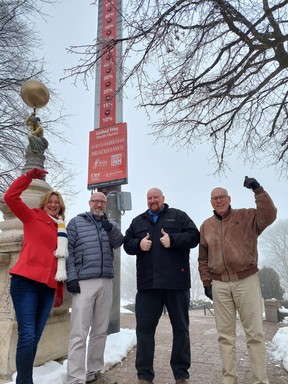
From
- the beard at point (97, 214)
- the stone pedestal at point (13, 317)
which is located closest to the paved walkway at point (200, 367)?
the stone pedestal at point (13, 317)

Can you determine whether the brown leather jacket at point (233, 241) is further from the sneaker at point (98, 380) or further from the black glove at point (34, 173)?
the black glove at point (34, 173)

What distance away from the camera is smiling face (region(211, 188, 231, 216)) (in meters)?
3.29

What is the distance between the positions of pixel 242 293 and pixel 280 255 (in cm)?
5047

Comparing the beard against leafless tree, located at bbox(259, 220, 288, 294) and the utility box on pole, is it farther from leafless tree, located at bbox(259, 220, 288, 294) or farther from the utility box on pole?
leafless tree, located at bbox(259, 220, 288, 294)

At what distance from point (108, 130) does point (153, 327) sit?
4.26 metres

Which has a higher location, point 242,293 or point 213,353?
point 242,293

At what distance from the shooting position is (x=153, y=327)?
321 centimetres

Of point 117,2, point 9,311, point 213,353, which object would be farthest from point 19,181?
point 117,2

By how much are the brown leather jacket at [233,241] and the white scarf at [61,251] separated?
1366 mm

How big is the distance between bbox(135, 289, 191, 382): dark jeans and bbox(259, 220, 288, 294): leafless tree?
1921 inches

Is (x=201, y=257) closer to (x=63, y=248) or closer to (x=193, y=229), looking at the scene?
(x=193, y=229)

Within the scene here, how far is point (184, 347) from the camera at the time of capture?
3.11 metres

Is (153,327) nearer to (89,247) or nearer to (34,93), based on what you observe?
(89,247)

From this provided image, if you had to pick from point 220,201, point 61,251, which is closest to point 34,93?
point 61,251
